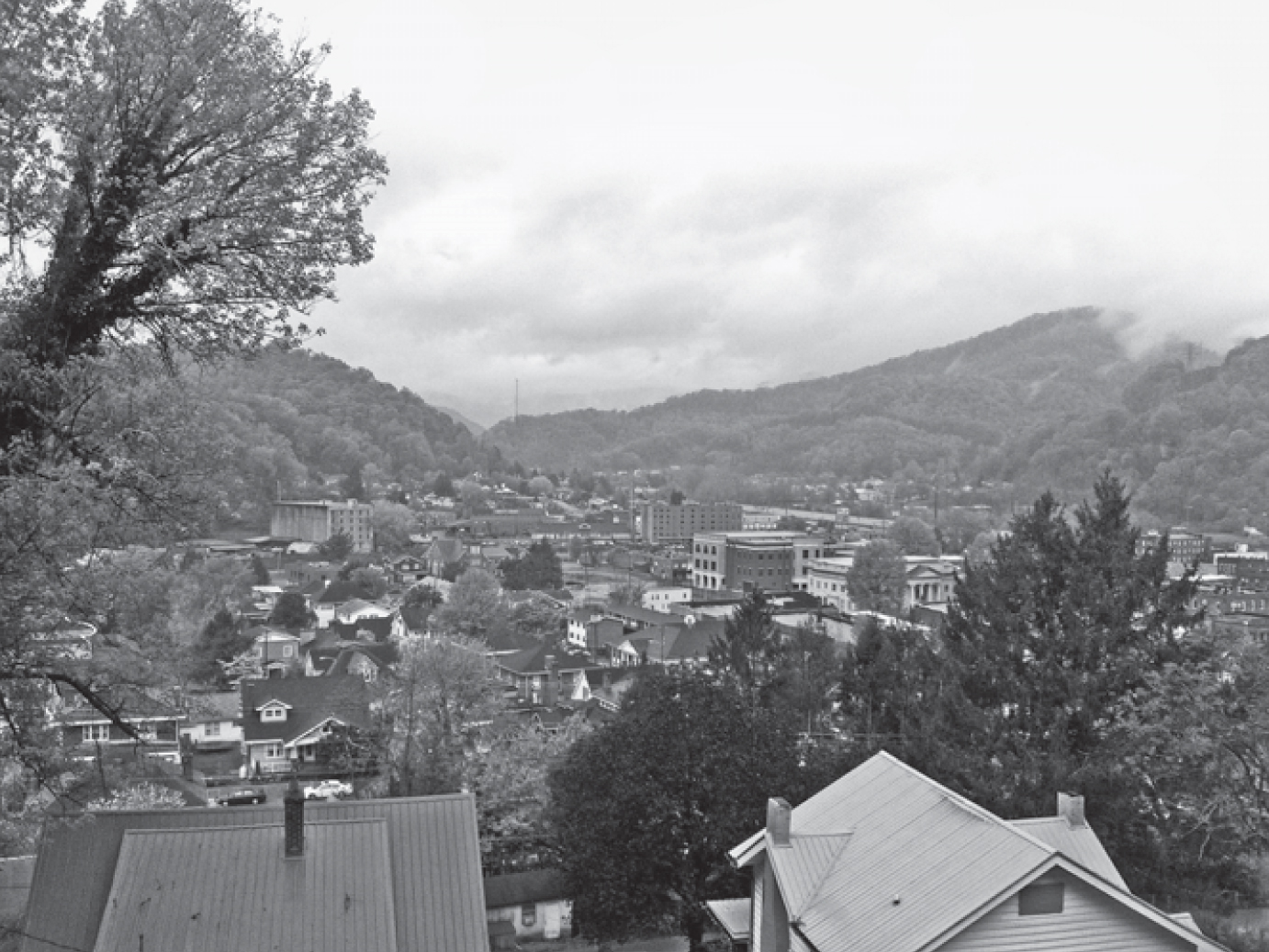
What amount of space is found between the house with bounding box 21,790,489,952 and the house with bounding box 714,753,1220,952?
3.97 meters

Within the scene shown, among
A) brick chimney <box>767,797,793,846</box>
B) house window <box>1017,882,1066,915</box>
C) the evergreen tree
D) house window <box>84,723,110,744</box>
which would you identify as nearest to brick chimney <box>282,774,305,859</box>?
house window <box>84,723,110,744</box>

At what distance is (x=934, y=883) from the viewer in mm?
12023

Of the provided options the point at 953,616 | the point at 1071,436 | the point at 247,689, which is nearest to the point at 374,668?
the point at 247,689

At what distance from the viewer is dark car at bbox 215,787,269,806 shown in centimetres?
3167

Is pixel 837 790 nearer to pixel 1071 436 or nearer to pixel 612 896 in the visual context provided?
pixel 612 896

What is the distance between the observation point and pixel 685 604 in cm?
7625

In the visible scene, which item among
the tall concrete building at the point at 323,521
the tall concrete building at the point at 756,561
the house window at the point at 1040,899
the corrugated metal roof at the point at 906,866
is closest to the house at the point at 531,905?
the corrugated metal roof at the point at 906,866

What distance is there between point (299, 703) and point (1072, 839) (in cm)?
3113

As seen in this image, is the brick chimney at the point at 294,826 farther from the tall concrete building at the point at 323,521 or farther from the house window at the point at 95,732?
the tall concrete building at the point at 323,521

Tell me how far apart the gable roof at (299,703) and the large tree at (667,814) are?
20286 mm

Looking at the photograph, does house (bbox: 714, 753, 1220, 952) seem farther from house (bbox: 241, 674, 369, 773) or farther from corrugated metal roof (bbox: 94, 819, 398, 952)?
house (bbox: 241, 674, 369, 773)

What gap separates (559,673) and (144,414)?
41.7 meters

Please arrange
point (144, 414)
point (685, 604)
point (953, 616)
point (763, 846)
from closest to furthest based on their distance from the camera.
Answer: point (144, 414) → point (763, 846) → point (953, 616) → point (685, 604)

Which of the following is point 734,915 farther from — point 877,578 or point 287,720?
point 877,578
